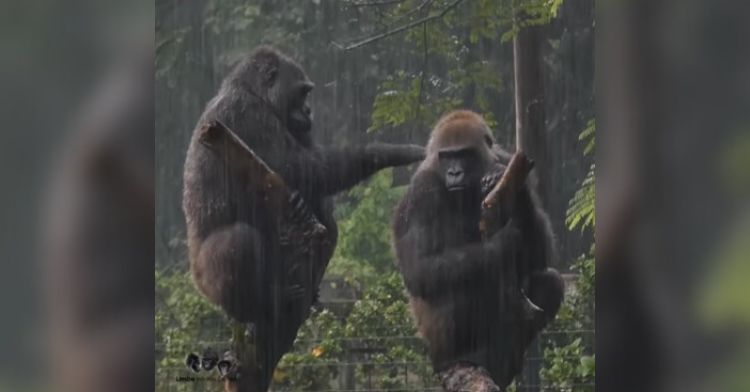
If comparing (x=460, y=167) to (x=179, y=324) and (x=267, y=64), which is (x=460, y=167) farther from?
(x=179, y=324)

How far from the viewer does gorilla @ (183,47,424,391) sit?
6.72 m

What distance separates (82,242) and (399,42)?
1.48 metres

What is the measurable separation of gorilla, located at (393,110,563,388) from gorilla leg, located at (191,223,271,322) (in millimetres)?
557

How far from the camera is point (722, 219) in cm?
673

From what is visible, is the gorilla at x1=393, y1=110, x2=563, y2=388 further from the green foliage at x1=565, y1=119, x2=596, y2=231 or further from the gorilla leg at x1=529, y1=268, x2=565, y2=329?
the green foliage at x1=565, y1=119, x2=596, y2=231

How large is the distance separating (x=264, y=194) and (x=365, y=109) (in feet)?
1.70

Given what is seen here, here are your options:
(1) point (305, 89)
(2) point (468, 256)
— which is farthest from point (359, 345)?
(1) point (305, 89)

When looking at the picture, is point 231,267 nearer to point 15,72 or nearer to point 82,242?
point 82,242

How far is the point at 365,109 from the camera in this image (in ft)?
22.1

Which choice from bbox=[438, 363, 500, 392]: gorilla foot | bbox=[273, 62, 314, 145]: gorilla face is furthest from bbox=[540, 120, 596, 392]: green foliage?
bbox=[273, 62, 314, 145]: gorilla face

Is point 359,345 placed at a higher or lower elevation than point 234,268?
lower

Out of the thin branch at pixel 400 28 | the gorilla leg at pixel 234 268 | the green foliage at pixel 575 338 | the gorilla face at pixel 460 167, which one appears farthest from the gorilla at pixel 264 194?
the green foliage at pixel 575 338

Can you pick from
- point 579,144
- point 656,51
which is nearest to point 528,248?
point 579,144

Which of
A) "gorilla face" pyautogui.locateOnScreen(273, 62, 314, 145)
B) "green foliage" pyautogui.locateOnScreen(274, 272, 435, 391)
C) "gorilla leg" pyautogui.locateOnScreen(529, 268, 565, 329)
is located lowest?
"green foliage" pyautogui.locateOnScreen(274, 272, 435, 391)
